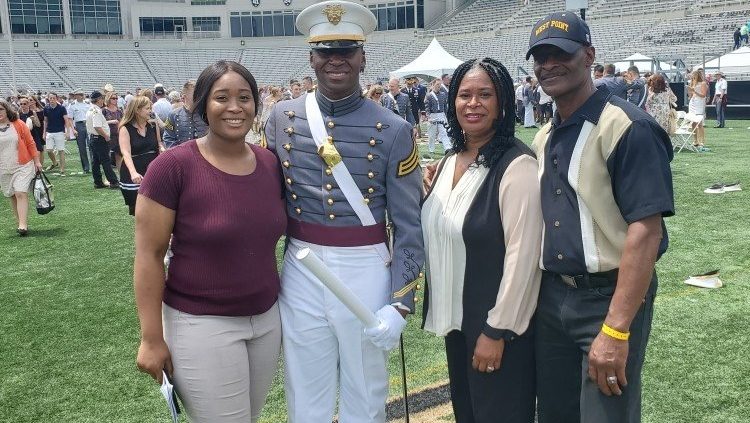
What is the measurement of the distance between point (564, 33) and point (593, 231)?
707mm

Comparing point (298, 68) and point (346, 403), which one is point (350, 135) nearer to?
point (346, 403)

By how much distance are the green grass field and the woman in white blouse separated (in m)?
1.53

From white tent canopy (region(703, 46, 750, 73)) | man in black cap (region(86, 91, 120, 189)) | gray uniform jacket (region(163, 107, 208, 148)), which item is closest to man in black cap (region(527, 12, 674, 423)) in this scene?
gray uniform jacket (region(163, 107, 208, 148))

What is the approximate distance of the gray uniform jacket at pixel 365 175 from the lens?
275 centimetres

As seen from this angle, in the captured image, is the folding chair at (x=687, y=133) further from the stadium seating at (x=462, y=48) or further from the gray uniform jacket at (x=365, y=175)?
the stadium seating at (x=462, y=48)

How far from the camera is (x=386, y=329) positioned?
2.56m

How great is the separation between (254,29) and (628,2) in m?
32.6

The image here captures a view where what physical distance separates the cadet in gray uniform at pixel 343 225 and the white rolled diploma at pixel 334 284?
9.0 inches

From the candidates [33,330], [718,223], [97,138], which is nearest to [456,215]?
[33,330]

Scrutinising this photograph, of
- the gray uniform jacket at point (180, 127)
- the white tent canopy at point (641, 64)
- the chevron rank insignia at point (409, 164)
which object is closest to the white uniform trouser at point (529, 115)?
the white tent canopy at point (641, 64)

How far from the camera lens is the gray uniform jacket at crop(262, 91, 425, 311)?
2.75 meters

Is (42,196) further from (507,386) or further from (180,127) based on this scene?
(507,386)

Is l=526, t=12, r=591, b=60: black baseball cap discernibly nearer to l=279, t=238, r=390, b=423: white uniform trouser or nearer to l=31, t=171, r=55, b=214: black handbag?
l=279, t=238, r=390, b=423: white uniform trouser

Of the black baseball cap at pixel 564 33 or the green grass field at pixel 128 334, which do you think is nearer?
the black baseball cap at pixel 564 33
